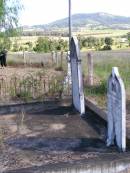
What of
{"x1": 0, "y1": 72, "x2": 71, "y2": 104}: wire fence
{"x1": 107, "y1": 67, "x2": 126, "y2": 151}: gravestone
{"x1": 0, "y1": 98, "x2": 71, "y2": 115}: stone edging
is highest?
{"x1": 107, "y1": 67, "x2": 126, "y2": 151}: gravestone

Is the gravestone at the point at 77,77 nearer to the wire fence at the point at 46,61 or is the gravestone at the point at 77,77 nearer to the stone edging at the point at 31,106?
the stone edging at the point at 31,106

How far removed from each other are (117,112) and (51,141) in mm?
1066

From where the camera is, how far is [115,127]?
23.4ft

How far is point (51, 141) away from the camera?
7332 millimetres

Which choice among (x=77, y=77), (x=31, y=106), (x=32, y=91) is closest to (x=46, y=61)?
(x=32, y=91)

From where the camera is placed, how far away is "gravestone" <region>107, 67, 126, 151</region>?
6.83 meters

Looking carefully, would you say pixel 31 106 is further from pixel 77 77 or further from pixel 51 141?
pixel 51 141

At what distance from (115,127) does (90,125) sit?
1.22m

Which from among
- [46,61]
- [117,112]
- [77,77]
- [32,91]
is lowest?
[46,61]

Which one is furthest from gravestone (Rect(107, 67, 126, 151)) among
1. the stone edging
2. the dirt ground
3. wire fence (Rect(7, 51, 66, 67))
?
wire fence (Rect(7, 51, 66, 67))

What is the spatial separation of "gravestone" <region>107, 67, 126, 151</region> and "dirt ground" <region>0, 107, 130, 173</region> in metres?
0.17

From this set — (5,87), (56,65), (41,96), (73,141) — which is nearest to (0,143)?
(73,141)

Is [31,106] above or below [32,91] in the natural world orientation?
above

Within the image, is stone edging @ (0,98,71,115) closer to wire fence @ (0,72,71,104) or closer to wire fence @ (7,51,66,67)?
wire fence @ (0,72,71,104)
